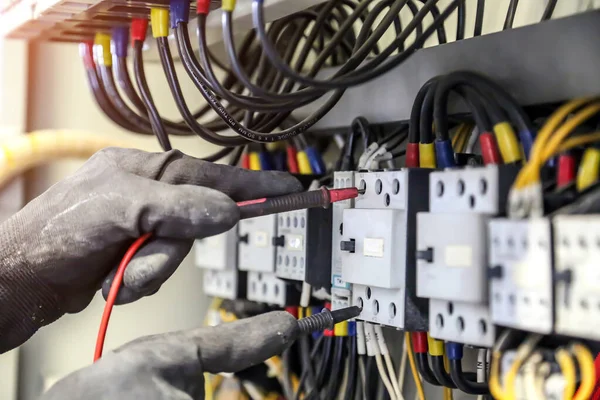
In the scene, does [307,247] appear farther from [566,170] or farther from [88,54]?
[88,54]

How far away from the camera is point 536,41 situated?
2.58 ft

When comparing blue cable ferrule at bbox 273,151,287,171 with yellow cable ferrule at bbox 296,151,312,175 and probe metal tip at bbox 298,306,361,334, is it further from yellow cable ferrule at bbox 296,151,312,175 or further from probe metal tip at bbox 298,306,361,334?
probe metal tip at bbox 298,306,361,334

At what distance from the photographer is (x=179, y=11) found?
870 millimetres

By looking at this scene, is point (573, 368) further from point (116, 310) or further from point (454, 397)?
point (116, 310)

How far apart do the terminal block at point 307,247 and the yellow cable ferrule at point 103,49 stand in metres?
0.40

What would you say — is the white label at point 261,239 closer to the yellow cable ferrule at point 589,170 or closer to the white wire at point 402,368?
the white wire at point 402,368

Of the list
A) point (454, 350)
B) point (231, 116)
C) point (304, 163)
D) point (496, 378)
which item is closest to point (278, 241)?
point (304, 163)

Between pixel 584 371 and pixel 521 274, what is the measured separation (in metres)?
0.11

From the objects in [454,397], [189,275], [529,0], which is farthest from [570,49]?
[189,275]

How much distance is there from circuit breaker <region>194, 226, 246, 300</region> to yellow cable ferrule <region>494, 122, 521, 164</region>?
0.61 meters

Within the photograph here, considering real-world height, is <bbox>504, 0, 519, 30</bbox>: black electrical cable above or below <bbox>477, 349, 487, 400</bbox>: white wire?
above

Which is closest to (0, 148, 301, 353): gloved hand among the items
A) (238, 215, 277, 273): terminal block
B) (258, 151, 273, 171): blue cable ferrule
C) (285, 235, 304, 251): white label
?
(285, 235, 304, 251): white label

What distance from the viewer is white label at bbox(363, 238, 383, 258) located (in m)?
0.84

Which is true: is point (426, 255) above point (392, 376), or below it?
above
